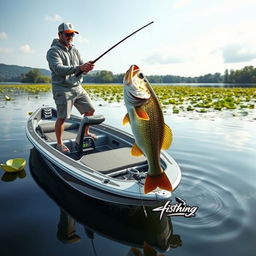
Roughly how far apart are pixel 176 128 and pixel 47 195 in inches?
232

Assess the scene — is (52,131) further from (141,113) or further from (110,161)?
(141,113)

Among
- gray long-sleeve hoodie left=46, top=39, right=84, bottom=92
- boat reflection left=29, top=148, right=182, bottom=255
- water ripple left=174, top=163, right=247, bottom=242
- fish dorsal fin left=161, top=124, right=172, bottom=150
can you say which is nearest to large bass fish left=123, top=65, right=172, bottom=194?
fish dorsal fin left=161, top=124, right=172, bottom=150

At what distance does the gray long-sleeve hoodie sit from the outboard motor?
811 millimetres

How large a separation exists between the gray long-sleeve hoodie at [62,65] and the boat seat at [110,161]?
1.48 m

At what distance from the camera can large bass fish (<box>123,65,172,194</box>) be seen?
1840mm

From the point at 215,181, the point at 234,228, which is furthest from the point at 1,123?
the point at 234,228

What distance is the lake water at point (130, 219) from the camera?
2.95 m

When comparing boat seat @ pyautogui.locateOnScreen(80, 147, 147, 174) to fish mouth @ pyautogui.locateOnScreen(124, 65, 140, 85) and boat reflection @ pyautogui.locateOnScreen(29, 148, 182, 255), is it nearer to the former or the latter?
boat reflection @ pyautogui.locateOnScreen(29, 148, 182, 255)

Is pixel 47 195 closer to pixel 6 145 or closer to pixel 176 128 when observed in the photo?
pixel 6 145

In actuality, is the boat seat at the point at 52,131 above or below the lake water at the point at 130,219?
above

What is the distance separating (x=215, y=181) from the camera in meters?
4.61

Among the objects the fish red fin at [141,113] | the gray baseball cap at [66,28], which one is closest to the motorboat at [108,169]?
the fish red fin at [141,113]

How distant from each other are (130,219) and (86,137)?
216cm

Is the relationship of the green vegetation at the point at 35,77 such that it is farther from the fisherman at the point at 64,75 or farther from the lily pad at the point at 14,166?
the fisherman at the point at 64,75
